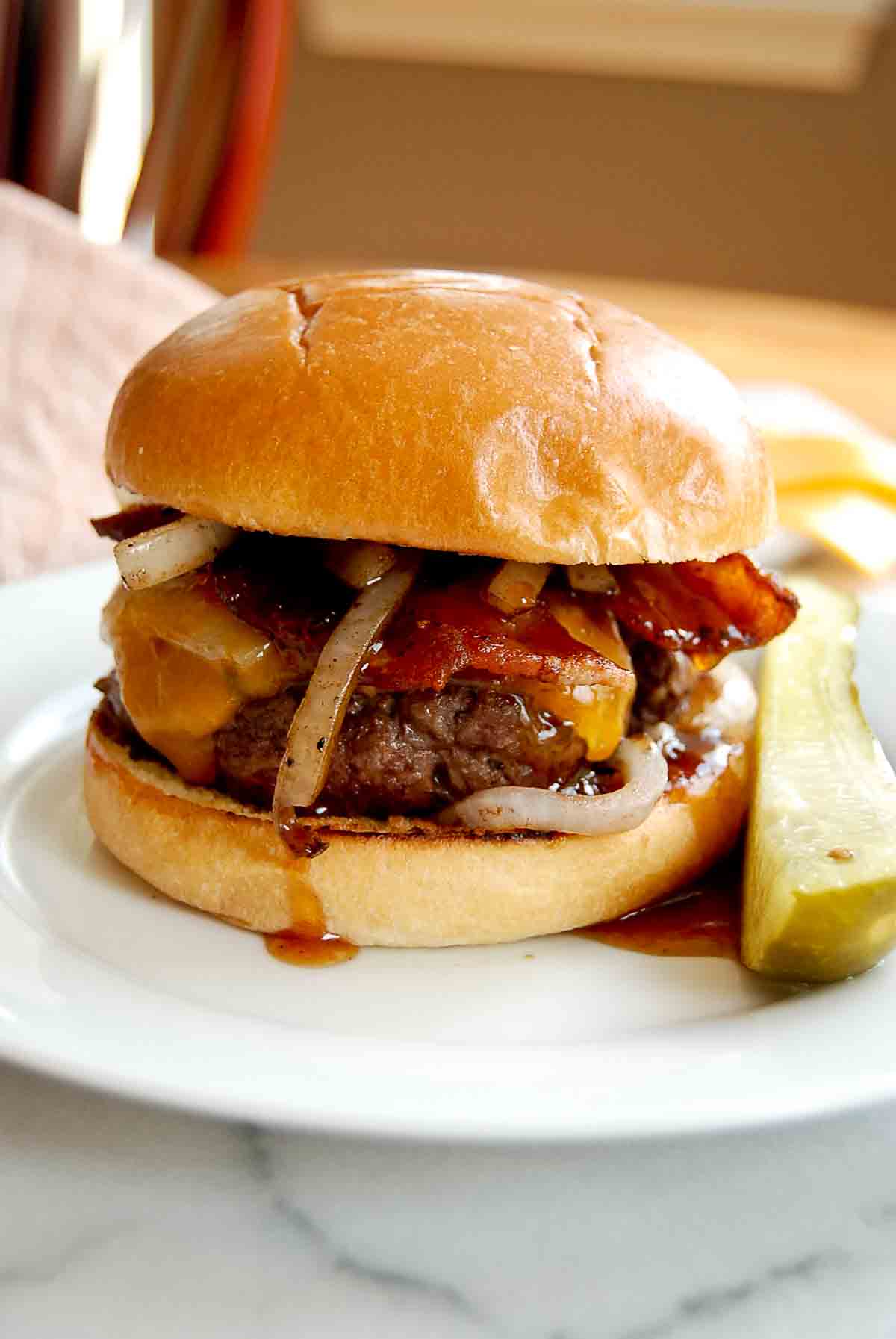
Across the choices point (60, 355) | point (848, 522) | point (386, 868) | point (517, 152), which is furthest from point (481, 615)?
point (517, 152)

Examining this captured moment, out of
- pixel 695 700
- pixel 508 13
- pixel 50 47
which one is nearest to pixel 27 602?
pixel 695 700

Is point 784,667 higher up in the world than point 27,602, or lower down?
higher up

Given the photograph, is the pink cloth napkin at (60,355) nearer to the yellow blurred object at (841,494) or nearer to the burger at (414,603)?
the burger at (414,603)

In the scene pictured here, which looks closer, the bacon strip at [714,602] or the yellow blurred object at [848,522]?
the bacon strip at [714,602]

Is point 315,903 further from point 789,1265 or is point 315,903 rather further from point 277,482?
point 789,1265

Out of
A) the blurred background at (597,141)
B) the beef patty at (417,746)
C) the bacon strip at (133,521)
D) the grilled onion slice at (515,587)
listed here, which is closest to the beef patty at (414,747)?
the beef patty at (417,746)

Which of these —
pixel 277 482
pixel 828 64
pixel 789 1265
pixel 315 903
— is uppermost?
pixel 828 64
